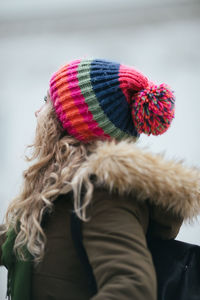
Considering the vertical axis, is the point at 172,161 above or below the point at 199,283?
above

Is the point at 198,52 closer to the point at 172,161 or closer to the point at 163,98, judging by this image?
the point at 163,98

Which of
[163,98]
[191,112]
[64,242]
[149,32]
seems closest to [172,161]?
[163,98]

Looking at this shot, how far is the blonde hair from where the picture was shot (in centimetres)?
66

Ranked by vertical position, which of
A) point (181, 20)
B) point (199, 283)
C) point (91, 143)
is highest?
point (181, 20)

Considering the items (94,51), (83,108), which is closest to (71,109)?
(83,108)

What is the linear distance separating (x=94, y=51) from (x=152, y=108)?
45.6 inches

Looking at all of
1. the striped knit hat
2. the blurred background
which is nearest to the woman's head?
the striped knit hat

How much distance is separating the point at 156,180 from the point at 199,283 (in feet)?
0.80

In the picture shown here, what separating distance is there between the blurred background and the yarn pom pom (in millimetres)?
911

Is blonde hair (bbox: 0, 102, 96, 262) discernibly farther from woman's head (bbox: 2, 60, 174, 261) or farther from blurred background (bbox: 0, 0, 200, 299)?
blurred background (bbox: 0, 0, 200, 299)

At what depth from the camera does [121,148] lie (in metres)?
0.61

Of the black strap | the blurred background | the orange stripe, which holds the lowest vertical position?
the black strap

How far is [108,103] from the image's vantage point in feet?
2.37

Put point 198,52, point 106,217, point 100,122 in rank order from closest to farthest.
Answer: point 106,217 → point 100,122 → point 198,52
